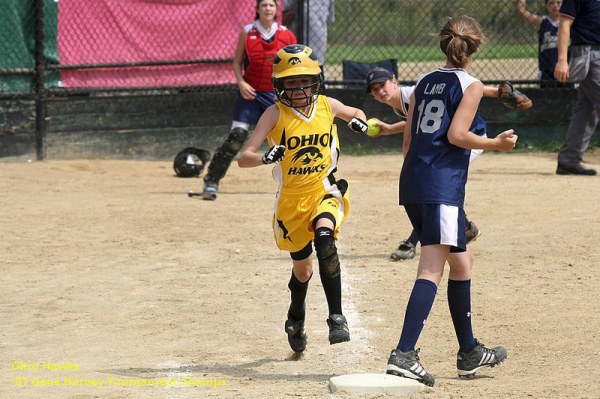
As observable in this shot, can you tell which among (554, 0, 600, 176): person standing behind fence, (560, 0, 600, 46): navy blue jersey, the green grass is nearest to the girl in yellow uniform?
(554, 0, 600, 176): person standing behind fence

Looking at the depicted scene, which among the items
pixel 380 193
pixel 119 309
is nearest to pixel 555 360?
pixel 119 309

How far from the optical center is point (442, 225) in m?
4.36

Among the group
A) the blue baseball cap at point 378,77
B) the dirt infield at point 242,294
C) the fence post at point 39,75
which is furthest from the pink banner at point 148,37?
the blue baseball cap at point 378,77

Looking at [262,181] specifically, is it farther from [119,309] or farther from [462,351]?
[462,351]

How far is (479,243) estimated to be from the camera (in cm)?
771

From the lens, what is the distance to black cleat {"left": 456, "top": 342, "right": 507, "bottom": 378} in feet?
15.0

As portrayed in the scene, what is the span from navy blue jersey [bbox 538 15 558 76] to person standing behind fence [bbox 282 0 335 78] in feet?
9.27

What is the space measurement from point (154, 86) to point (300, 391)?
28.0 feet

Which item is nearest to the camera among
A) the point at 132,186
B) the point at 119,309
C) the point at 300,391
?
the point at 300,391

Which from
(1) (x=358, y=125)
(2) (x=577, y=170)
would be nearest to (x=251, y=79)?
(2) (x=577, y=170)

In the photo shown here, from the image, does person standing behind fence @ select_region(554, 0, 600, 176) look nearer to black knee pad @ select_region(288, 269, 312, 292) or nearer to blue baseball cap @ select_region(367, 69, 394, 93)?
blue baseball cap @ select_region(367, 69, 394, 93)

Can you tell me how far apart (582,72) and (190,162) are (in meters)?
4.49

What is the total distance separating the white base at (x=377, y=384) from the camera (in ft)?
13.8

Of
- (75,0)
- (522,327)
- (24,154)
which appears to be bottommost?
(24,154)
